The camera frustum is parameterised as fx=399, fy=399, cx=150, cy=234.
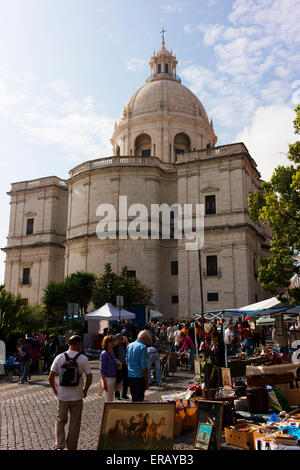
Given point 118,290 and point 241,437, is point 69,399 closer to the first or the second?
point 241,437

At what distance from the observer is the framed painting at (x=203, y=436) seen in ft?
20.0

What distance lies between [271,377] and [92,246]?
27.1 meters

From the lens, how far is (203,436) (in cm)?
622

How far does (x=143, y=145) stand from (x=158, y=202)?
1069 cm

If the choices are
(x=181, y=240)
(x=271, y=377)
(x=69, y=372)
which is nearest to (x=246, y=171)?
(x=181, y=240)

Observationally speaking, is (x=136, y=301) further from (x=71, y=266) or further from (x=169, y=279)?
(x=71, y=266)

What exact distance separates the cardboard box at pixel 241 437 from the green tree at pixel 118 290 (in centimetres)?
2120

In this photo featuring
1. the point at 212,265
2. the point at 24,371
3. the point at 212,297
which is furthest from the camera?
the point at 212,265

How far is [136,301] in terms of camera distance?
28641 millimetres

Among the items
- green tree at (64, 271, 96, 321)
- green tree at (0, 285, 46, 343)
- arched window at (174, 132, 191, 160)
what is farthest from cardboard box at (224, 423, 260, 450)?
arched window at (174, 132, 191, 160)

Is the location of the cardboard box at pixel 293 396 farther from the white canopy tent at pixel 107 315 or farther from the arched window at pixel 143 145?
the arched window at pixel 143 145

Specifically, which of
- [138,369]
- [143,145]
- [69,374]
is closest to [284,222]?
[138,369]

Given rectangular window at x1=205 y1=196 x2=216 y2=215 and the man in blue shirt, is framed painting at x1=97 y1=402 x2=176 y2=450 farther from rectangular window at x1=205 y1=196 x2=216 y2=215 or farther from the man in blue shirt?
rectangular window at x1=205 y1=196 x2=216 y2=215

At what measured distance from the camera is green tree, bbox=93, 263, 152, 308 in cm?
2803
